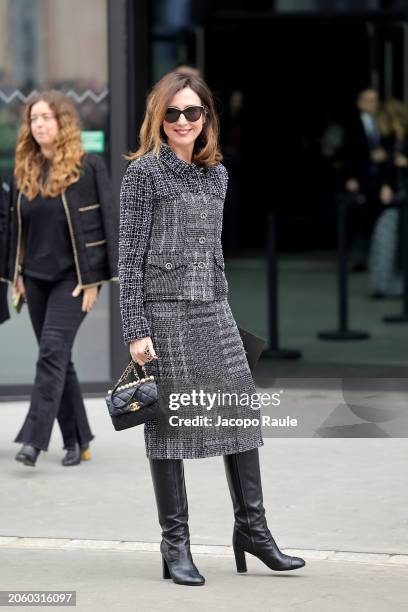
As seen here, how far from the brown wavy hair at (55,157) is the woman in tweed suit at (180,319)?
206 centimetres

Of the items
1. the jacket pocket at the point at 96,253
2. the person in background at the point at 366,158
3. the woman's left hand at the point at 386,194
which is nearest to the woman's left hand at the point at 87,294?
the jacket pocket at the point at 96,253

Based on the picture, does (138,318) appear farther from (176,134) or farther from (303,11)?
(303,11)

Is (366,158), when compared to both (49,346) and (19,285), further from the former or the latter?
(49,346)

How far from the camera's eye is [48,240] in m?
7.86

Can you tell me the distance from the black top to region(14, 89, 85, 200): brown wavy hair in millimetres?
52

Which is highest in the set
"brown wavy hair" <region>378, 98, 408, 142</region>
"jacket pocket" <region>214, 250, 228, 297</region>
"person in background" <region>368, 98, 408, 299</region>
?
"jacket pocket" <region>214, 250, 228, 297</region>

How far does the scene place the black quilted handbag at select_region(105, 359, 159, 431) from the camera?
5.62m

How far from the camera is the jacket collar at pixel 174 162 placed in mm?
5781

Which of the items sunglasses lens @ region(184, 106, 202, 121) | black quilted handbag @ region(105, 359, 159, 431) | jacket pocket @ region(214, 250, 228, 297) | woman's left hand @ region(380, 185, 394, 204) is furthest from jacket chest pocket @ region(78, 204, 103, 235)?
woman's left hand @ region(380, 185, 394, 204)

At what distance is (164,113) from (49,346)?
7.81ft

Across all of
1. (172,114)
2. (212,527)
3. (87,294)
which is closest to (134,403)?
(172,114)

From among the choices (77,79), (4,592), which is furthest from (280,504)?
(77,79)

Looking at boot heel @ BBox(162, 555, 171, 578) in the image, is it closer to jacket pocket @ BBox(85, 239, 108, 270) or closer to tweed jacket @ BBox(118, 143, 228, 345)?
tweed jacket @ BBox(118, 143, 228, 345)

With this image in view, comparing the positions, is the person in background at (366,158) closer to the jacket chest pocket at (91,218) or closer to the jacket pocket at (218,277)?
the jacket chest pocket at (91,218)
